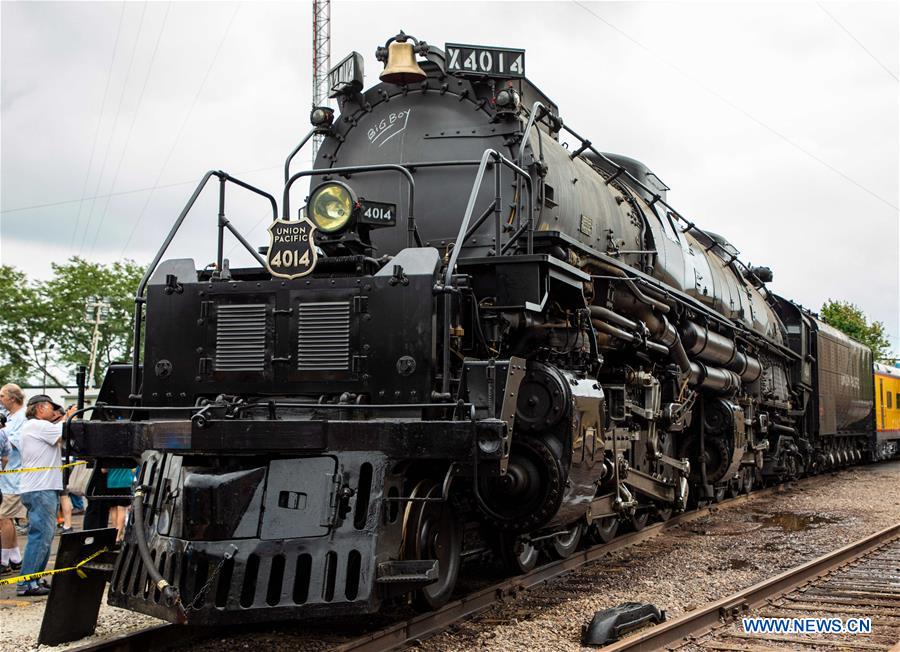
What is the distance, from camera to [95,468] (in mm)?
5652

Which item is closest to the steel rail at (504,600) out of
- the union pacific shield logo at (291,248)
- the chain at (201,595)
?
the chain at (201,595)

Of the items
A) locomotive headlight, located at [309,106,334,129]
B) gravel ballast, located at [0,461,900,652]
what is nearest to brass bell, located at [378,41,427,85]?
locomotive headlight, located at [309,106,334,129]

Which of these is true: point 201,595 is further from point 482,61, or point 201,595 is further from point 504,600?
point 482,61

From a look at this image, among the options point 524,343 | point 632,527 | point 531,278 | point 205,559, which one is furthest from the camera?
point 632,527

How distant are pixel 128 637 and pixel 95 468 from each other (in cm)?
123

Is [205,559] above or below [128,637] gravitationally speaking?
above

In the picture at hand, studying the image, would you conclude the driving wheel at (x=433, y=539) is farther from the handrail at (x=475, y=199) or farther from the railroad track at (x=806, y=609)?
the handrail at (x=475, y=199)

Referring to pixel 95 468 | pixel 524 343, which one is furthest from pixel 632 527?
pixel 95 468

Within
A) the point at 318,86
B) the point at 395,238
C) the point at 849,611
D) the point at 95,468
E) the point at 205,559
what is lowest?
the point at 849,611

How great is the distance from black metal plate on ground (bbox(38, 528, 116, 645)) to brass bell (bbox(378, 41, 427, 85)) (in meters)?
4.17

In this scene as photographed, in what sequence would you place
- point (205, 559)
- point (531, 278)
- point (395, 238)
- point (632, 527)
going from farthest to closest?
point (632, 527) → point (395, 238) → point (531, 278) → point (205, 559)

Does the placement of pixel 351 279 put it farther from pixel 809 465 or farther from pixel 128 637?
pixel 809 465

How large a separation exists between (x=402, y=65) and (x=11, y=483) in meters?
5.33

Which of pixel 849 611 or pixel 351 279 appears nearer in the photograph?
pixel 351 279
